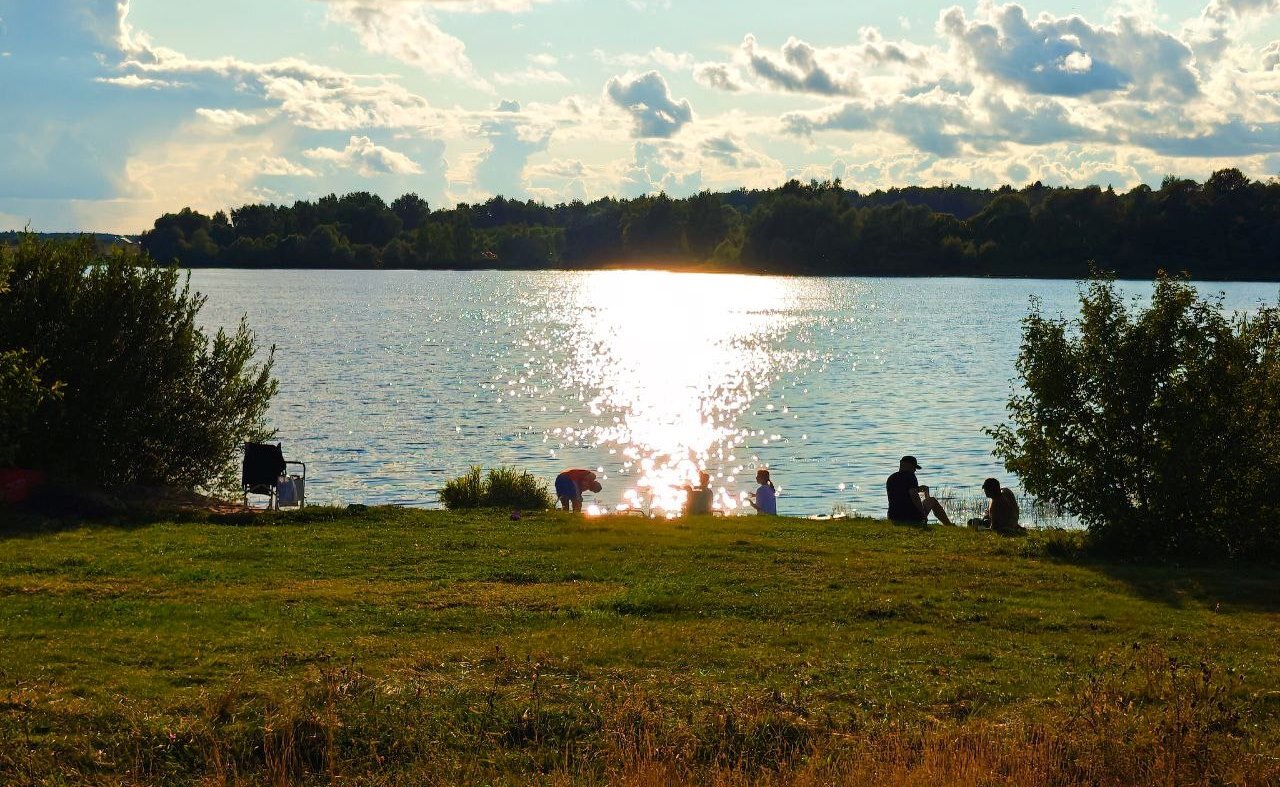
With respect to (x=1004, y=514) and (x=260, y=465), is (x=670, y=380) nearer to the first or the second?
(x=260, y=465)

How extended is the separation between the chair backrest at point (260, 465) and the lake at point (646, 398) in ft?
28.1

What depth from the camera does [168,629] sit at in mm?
13453

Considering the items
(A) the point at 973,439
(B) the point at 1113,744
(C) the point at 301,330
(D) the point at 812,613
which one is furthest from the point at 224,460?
(C) the point at 301,330

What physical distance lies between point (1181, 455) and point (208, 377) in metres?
19.3

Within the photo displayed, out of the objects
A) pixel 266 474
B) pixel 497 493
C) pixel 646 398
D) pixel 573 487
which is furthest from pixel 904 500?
pixel 646 398

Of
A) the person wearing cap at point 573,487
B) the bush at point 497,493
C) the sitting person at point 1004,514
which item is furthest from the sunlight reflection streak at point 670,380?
the sitting person at point 1004,514

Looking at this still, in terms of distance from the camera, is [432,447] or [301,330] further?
[301,330]

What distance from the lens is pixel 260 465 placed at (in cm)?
2530

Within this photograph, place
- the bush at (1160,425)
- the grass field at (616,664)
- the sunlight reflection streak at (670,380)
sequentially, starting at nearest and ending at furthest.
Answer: the grass field at (616,664)
the bush at (1160,425)
the sunlight reflection streak at (670,380)

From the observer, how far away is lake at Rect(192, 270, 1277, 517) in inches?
1599

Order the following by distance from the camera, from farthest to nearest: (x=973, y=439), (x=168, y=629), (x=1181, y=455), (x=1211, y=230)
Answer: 1. (x=1211, y=230)
2. (x=973, y=439)
3. (x=1181, y=455)
4. (x=168, y=629)

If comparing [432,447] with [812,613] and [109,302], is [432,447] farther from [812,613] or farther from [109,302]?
[812,613]

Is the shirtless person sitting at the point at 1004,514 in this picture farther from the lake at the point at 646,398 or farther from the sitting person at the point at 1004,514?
the lake at the point at 646,398

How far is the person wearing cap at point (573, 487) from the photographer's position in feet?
87.8
